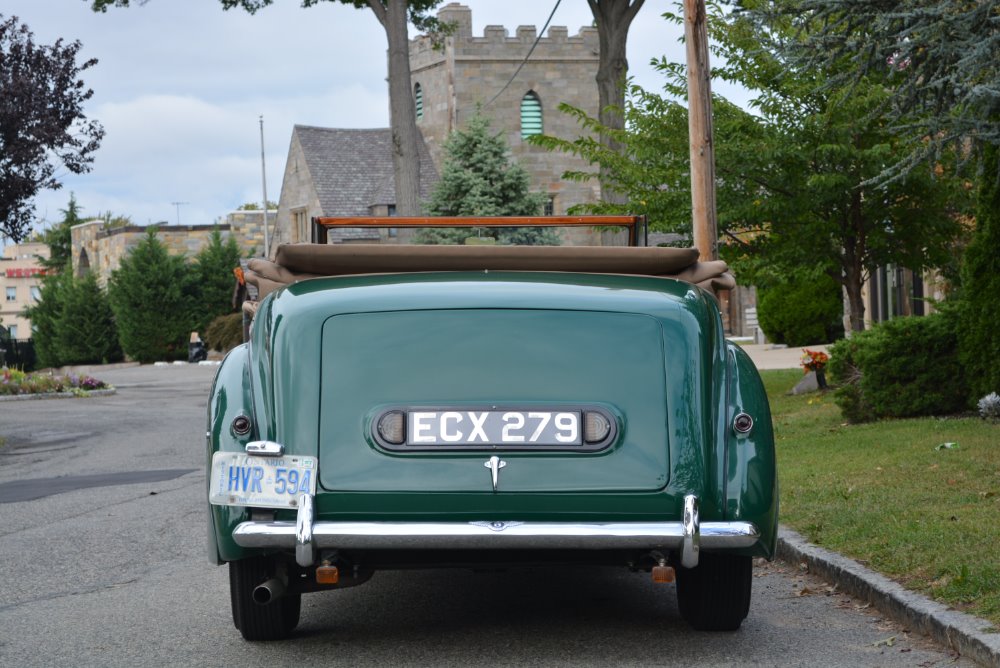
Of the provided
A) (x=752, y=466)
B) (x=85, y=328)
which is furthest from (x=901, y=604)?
(x=85, y=328)

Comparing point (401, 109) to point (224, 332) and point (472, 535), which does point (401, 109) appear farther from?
point (224, 332)

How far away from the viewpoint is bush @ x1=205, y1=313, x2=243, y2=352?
51062 mm

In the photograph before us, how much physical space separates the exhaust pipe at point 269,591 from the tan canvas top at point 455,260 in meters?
1.31

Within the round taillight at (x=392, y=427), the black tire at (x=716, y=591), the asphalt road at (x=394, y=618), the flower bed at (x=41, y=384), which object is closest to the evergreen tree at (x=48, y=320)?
the flower bed at (x=41, y=384)

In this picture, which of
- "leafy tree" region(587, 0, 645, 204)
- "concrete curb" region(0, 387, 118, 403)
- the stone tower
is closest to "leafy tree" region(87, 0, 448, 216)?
"leafy tree" region(587, 0, 645, 204)

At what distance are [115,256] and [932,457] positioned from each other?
62231 mm

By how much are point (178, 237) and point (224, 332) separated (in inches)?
583

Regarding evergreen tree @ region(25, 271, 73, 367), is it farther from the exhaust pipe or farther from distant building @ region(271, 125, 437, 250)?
the exhaust pipe

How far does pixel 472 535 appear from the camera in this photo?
4.67m

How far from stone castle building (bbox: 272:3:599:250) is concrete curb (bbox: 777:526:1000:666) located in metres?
50.8

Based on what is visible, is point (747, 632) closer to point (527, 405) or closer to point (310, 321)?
point (527, 405)

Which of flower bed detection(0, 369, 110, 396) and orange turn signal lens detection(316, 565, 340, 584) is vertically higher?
orange turn signal lens detection(316, 565, 340, 584)

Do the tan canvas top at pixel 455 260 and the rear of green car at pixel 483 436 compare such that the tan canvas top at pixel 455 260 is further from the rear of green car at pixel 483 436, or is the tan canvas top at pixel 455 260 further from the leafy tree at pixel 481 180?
the leafy tree at pixel 481 180

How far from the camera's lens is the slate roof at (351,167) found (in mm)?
56688
